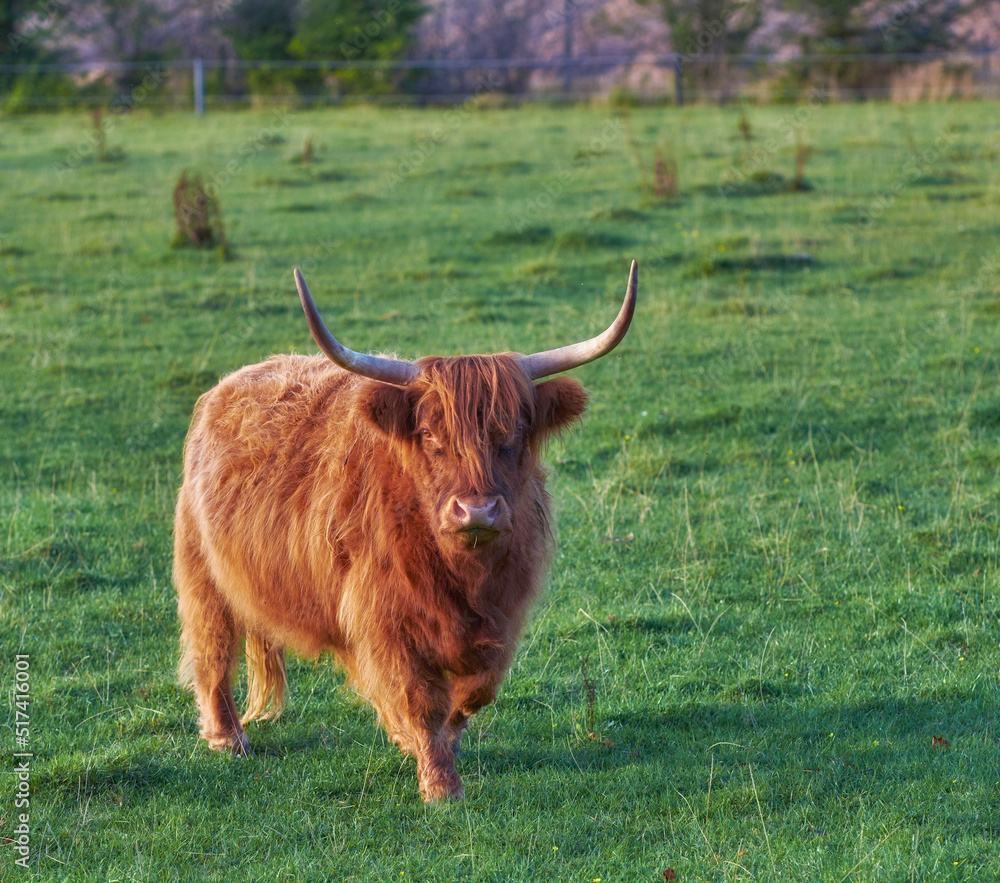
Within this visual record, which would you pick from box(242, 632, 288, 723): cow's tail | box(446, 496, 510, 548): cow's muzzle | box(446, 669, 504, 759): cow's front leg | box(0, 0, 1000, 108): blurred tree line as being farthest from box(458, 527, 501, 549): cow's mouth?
box(0, 0, 1000, 108): blurred tree line

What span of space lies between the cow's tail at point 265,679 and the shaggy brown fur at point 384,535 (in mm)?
10

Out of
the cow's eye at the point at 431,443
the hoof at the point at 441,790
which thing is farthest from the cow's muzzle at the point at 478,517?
the hoof at the point at 441,790

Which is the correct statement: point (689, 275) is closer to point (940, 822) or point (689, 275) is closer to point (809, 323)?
point (809, 323)

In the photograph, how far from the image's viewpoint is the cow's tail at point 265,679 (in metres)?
4.75

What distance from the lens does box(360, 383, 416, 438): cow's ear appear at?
3.95m

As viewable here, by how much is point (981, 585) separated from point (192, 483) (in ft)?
12.4

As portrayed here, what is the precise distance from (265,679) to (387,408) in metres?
1.49

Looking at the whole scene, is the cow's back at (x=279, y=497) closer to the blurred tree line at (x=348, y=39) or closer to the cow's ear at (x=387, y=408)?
the cow's ear at (x=387, y=408)

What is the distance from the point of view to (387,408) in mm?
3955

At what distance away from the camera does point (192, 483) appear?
4.75 meters

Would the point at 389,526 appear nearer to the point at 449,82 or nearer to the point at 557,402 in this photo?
the point at 557,402

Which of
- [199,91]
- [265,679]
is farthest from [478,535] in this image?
[199,91]

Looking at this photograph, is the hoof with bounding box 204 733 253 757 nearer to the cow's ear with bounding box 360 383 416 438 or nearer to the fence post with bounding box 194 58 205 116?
the cow's ear with bounding box 360 383 416 438

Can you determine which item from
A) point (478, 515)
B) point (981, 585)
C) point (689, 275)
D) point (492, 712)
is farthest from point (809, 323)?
point (478, 515)
